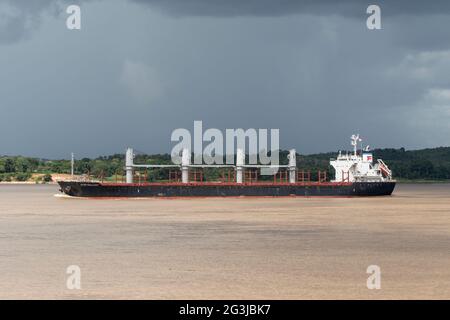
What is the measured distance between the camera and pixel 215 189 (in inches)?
3415

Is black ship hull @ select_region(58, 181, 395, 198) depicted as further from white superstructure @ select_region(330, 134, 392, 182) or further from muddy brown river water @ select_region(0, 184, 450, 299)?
muddy brown river water @ select_region(0, 184, 450, 299)

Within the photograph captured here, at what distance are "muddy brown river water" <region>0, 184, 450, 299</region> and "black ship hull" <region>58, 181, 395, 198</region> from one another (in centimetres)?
3425

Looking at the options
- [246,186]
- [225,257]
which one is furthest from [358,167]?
[225,257]

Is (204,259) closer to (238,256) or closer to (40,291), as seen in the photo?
(238,256)

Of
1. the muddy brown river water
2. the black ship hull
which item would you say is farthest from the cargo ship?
the muddy brown river water

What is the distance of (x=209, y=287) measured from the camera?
74.7 feet

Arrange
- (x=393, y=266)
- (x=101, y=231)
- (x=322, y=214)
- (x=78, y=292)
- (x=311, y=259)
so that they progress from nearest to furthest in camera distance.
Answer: (x=78, y=292), (x=393, y=266), (x=311, y=259), (x=101, y=231), (x=322, y=214)

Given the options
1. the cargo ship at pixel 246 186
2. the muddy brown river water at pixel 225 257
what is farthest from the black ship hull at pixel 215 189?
the muddy brown river water at pixel 225 257

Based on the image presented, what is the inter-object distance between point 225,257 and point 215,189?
5707 cm

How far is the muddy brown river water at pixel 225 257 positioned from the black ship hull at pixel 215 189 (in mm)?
34253

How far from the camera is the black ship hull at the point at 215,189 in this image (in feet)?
280

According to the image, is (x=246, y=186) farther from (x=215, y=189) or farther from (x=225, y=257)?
(x=225, y=257)
